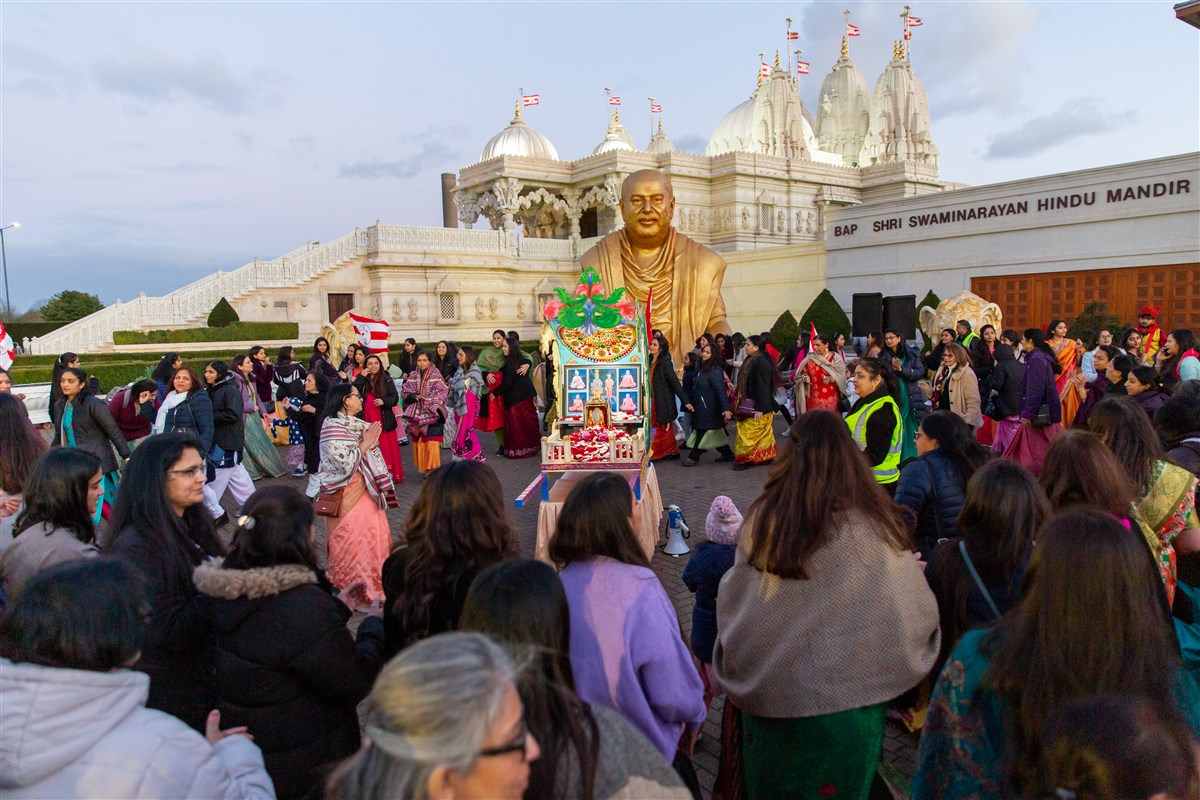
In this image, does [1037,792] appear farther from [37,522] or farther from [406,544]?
[37,522]

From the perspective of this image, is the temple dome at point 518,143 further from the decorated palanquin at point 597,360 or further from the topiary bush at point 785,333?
the decorated palanquin at point 597,360

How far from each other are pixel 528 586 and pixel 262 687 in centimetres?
109

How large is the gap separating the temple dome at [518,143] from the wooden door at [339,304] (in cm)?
1272

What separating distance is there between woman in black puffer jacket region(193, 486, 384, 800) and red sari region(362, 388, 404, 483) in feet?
22.9

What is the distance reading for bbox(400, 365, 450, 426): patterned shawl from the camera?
1030 cm

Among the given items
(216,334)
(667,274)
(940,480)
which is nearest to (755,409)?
(667,274)

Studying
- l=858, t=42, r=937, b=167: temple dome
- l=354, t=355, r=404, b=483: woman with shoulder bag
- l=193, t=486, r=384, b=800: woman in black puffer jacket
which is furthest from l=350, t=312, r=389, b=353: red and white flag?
l=858, t=42, r=937, b=167: temple dome

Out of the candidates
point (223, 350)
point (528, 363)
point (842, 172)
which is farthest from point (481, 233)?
point (528, 363)

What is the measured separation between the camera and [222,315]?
25891 millimetres

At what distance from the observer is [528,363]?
12.0 meters

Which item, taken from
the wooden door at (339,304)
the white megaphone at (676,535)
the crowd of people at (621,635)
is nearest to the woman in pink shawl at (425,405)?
the white megaphone at (676,535)

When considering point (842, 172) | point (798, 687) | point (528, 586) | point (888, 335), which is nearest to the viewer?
point (528, 586)

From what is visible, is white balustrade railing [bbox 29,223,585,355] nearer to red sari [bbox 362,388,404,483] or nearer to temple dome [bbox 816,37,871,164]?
red sari [bbox 362,388,404,483]

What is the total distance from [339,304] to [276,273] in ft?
8.27
